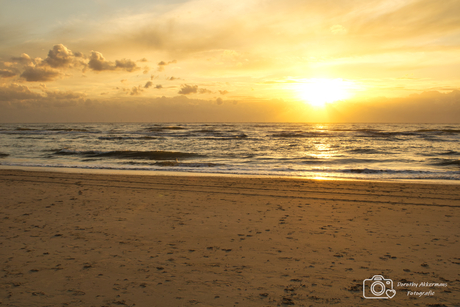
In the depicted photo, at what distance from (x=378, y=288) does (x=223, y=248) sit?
2.15 meters

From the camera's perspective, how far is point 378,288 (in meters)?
3.37

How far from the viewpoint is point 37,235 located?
4883 mm

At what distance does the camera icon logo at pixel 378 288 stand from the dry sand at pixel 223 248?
6cm

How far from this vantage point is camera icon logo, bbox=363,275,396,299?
3242 millimetres

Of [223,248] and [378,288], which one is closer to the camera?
[378,288]

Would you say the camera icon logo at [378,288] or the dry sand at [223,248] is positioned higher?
the dry sand at [223,248]

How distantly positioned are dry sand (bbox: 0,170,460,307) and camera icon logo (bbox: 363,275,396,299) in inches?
2.3

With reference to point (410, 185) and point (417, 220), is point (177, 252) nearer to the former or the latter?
point (417, 220)

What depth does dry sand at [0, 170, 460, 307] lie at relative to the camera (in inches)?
127

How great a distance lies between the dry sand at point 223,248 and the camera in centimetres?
323

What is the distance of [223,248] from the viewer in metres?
4.41

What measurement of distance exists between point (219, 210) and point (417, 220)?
425cm

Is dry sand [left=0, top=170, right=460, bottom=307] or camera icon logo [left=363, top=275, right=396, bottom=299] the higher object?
dry sand [left=0, top=170, right=460, bottom=307]

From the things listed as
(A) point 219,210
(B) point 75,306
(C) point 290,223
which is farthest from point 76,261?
(C) point 290,223
